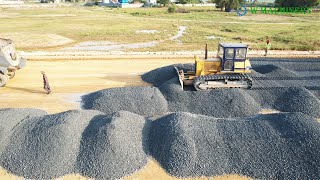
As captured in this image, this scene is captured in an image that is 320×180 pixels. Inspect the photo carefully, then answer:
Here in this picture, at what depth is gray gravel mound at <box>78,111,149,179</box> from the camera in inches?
319

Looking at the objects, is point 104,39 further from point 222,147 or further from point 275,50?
point 222,147

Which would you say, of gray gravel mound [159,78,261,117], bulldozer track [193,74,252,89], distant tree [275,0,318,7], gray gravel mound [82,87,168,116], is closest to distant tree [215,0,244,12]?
distant tree [275,0,318,7]

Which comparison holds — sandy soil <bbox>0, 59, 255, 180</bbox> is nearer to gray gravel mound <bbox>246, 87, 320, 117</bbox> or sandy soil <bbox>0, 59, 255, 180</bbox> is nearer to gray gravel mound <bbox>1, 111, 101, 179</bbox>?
gray gravel mound <bbox>1, 111, 101, 179</bbox>

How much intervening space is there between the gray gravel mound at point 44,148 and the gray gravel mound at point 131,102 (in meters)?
2.47

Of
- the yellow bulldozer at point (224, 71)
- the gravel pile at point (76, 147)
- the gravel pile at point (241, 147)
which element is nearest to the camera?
the gravel pile at point (241, 147)

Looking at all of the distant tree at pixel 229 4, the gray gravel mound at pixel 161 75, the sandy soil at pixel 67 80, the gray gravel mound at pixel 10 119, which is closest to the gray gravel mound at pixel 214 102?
the gray gravel mound at pixel 161 75

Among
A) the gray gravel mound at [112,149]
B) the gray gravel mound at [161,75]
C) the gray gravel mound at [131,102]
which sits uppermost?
the gray gravel mound at [161,75]

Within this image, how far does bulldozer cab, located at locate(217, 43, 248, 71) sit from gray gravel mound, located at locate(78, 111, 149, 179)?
610cm

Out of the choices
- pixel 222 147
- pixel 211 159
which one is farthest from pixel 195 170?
pixel 222 147

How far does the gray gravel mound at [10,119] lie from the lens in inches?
355

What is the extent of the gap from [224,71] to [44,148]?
9206 mm

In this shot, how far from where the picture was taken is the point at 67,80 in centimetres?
1669

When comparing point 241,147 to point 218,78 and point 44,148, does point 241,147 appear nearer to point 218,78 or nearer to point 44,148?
point 218,78

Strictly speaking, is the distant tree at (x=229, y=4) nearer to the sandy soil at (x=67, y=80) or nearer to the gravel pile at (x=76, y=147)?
the sandy soil at (x=67, y=80)
